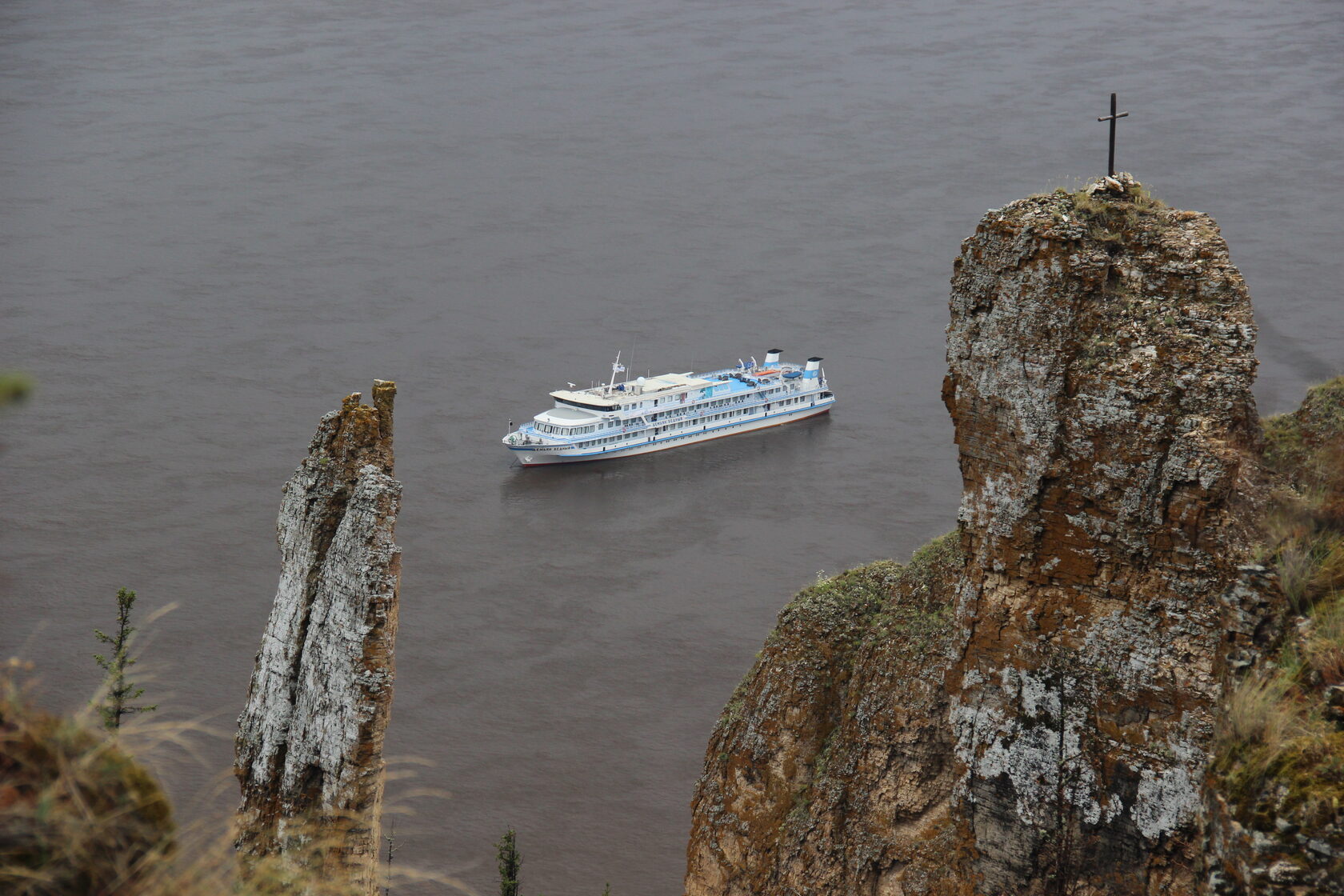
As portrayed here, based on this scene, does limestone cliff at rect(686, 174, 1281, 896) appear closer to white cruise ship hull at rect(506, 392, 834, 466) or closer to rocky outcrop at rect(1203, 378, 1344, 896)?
rocky outcrop at rect(1203, 378, 1344, 896)

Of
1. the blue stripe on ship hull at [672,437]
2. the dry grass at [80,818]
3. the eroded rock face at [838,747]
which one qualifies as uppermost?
the dry grass at [80,818]

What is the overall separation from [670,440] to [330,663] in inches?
2330

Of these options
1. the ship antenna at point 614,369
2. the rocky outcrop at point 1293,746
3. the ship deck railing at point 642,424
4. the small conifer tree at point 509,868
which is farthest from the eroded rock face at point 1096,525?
the ship antenna at point 614,369

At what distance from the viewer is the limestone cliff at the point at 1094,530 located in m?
13.6

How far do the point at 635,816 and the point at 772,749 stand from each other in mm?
20410

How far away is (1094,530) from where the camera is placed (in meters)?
14.3

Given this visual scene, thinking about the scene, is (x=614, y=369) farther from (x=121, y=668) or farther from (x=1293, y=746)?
(x=1293, y=746)

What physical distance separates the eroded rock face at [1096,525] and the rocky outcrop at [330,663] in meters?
6.83

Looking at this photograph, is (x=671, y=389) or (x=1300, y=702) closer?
(x=1300, y=702)

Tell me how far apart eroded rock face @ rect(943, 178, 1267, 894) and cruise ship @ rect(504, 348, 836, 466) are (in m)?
55.7

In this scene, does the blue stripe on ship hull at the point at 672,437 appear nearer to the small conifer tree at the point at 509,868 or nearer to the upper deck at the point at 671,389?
the upper deck at the point at 671,389

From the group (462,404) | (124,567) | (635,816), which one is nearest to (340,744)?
(635,816)

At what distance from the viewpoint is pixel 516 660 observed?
48781 mm

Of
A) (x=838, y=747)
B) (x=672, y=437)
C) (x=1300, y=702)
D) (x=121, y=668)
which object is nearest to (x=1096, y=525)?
(x=1300, y=702)
